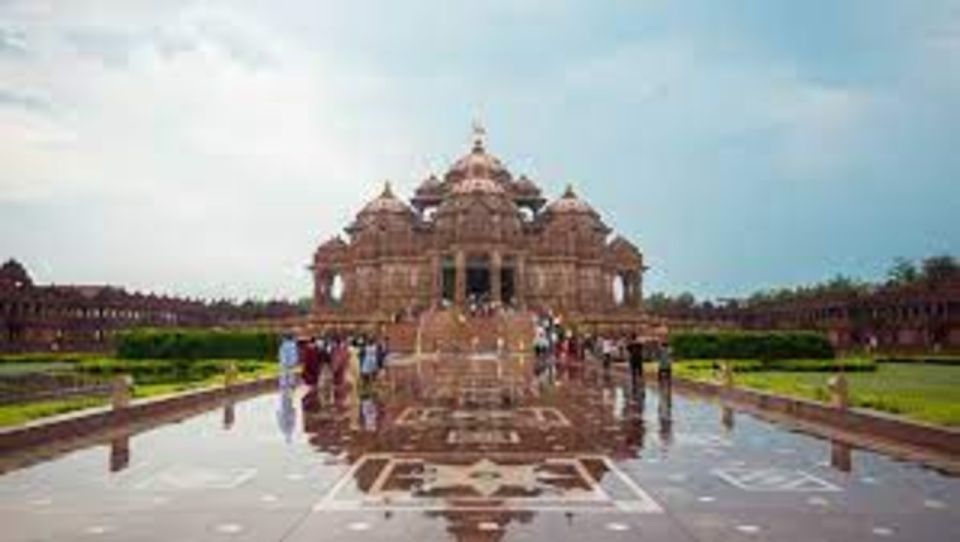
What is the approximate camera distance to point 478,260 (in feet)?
294

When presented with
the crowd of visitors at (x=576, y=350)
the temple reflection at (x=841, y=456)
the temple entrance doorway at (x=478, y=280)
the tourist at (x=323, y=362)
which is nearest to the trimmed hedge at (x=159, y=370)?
the tourist at (x=323, y=362)

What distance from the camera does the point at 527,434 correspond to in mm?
21844

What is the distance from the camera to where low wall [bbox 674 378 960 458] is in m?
19.4

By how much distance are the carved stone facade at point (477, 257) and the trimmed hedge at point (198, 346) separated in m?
22.7

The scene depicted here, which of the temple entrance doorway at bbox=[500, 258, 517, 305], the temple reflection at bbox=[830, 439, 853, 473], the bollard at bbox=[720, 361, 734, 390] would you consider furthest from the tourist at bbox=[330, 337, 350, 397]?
the temple entrance doorway at bbox=[500, 258, 517, 305]

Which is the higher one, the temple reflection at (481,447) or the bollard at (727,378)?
the bollard at (727,378)

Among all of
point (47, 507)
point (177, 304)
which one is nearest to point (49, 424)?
point (47, 507)

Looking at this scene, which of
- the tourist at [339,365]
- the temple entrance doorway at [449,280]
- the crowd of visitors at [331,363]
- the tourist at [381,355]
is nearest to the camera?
the crowd of visitors at [331,363]

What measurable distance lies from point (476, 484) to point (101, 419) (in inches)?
414

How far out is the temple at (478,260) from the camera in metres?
88.7

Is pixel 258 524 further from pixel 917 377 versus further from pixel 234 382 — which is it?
pixel 917 377

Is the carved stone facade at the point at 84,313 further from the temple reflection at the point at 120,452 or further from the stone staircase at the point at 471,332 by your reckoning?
the temple reflection at the point at 120,452

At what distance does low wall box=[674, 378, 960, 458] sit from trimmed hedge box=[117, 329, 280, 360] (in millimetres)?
35027

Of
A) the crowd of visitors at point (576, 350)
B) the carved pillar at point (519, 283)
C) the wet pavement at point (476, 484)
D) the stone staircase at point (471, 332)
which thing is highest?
the carved pillar at point (519, 283)
